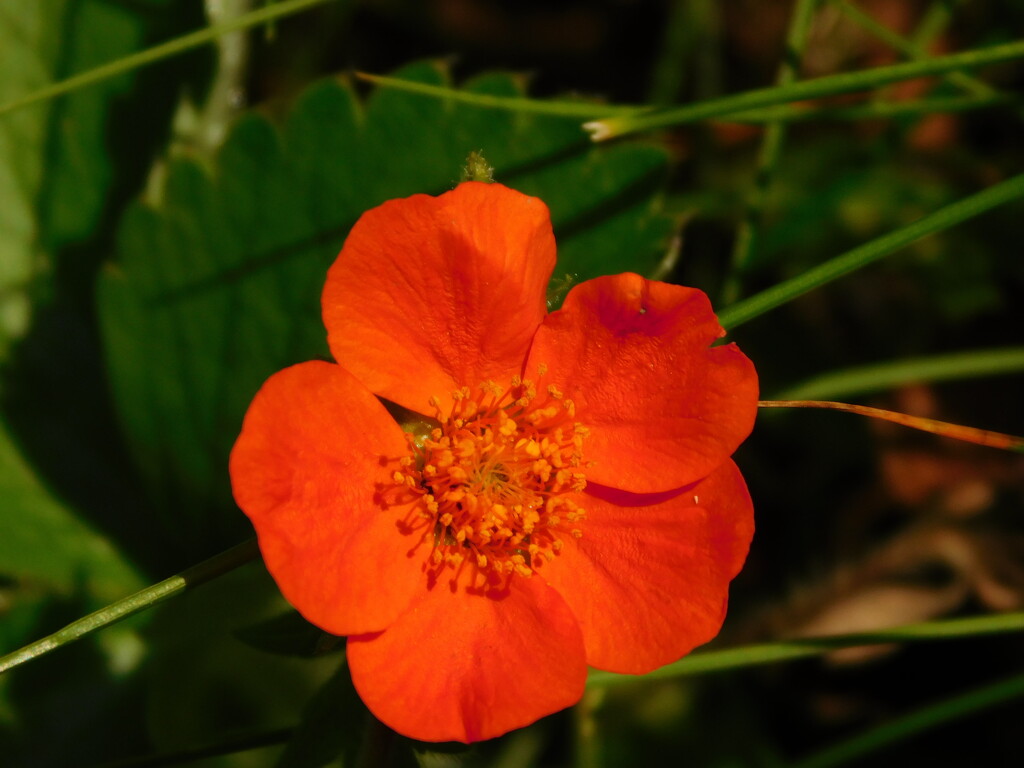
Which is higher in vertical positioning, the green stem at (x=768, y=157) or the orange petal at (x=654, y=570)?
the green stem at (x=768, y=157)

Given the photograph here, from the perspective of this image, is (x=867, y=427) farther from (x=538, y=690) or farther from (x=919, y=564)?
(x=538, y=690)

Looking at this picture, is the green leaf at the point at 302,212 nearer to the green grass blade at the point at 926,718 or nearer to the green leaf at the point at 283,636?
the green leaf at the point at 283,636

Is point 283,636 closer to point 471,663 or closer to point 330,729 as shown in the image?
point 330,729

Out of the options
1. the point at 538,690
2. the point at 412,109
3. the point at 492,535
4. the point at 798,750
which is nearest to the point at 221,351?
the point at 412,109

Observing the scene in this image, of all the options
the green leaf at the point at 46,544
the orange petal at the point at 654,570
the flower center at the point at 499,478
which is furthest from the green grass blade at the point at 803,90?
the green leaf at the point at 46,544

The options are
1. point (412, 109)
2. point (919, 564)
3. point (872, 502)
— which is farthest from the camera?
point (872, 502)

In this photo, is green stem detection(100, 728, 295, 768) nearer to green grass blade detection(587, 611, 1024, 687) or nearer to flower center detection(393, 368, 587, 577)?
flower center detection(393, 368, 587, 577)
